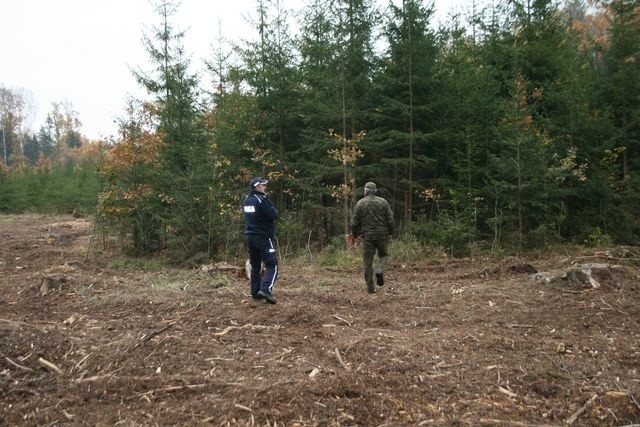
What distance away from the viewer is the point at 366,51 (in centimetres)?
1547

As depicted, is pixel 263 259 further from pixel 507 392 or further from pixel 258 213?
pixel 507 392

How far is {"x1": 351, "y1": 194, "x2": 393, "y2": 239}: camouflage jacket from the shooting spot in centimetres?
857

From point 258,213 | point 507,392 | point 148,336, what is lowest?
point 507,392

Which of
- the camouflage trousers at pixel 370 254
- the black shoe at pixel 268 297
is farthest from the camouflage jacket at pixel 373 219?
the black shoe at pixel 268 297

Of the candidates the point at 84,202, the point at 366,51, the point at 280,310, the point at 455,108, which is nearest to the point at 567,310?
the point at 280,310

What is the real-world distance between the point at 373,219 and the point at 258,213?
232cm

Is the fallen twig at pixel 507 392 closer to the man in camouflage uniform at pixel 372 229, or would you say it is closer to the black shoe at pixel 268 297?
the black shoe at pixel 268 297

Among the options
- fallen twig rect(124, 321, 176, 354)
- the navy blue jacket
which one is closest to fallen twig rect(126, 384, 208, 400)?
fallen twig rect(124, 321, 176, 354)

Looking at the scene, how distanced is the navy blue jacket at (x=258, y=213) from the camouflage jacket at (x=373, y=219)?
1.96 metres

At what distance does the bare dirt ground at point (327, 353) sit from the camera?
3.85 m

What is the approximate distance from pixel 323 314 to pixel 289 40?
44.7 ft

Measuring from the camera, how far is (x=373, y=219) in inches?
338

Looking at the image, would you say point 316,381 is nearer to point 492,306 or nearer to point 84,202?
point 492,306

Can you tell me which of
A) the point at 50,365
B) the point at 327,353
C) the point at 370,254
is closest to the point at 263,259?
the point at 370,254
